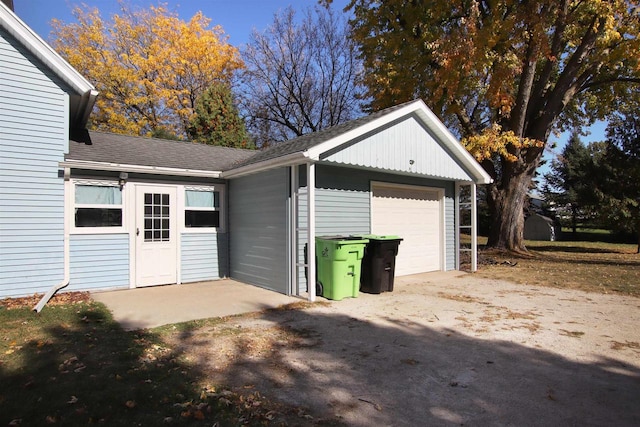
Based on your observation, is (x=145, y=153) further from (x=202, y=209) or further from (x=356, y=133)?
(x=356, y=133)

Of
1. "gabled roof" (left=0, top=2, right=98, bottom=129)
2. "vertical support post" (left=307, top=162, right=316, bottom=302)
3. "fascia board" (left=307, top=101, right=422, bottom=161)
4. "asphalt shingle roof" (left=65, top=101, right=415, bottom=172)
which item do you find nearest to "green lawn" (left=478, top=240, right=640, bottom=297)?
"fascia board" (left=307, top=101, right=422, bottom=161)

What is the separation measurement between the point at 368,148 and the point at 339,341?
4627mm

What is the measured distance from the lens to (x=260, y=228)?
342 inches

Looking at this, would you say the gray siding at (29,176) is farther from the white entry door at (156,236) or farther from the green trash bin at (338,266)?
the green trash bin at (338,266)

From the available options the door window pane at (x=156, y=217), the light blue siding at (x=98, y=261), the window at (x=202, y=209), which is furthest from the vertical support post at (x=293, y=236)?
the light blue siding at (x=98, y=261)

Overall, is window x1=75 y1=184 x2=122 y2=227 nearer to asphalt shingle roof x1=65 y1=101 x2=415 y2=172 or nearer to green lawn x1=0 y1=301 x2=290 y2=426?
asphalt shingle roof x1=65 y1=101 x2=415 y2=172

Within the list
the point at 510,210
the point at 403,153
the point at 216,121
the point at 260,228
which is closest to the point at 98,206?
the point at 260,228

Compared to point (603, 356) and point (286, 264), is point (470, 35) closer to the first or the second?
point (286, 264)

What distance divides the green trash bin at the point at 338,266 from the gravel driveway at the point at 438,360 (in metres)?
0.41

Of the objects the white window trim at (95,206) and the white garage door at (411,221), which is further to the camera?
the white garage door at (411,221)

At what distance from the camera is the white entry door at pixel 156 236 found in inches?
343

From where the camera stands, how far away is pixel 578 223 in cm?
3167

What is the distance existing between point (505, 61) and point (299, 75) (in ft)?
46.0

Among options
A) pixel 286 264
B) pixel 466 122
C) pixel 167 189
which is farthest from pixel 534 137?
pixel 167 189
